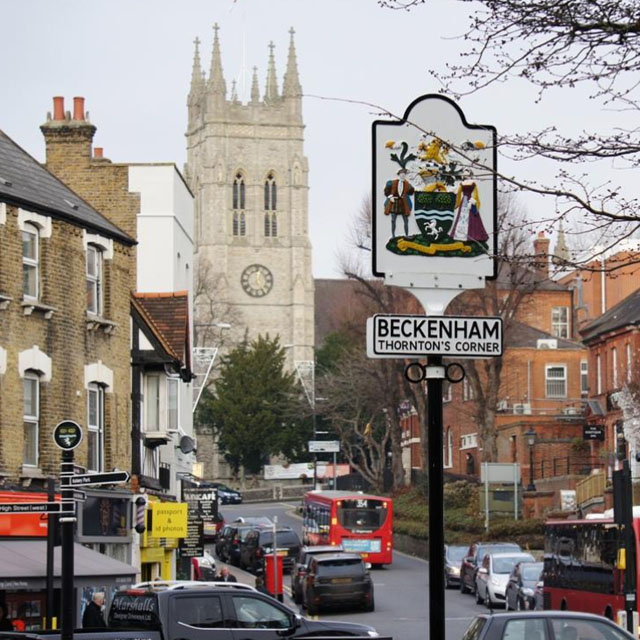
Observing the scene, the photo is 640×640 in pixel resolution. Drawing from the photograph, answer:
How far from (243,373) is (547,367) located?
125 ft

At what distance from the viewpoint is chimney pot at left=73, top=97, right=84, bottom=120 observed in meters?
43.8

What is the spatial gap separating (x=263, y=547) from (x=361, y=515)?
585 centimetres

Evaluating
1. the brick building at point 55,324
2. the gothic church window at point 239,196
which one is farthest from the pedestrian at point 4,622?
the gothic church window at point 239,196

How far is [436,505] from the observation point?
10.4 meters

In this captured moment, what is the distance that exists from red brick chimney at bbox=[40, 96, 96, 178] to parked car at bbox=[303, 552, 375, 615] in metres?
12.4

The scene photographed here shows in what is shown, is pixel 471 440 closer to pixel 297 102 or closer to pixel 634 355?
pixel 634 355

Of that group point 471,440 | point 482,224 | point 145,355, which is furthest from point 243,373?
point 482,224

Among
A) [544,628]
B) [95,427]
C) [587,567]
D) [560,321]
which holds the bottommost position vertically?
[587,567]

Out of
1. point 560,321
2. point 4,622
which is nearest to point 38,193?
point 4,622

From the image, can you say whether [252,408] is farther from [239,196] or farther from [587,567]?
[587,567]

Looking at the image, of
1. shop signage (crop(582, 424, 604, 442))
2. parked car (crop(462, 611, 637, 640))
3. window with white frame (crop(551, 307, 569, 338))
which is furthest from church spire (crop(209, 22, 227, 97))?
parked car (crop(462, 611, 637, 640))

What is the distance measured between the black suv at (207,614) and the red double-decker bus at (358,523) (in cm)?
3519

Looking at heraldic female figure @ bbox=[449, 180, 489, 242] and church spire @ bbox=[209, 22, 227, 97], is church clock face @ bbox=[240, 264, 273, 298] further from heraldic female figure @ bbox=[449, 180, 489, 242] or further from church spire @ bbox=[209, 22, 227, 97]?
heraldic female figure @ bbox=[449, 180, 489, 242]

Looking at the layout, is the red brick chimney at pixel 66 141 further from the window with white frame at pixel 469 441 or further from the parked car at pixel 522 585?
the window with white frame at pixel 469 441
